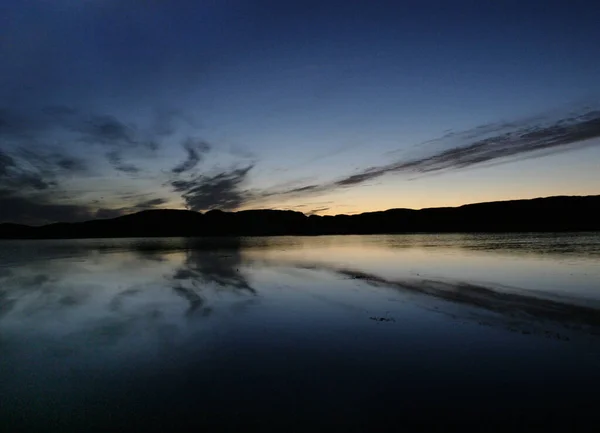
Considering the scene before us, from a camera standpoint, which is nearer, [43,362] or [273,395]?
[273,395]

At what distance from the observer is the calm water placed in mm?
9141

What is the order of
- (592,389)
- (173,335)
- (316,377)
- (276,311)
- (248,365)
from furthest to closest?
(276,311) → (173,335) → (248,365) → (316,377) → (592,389)

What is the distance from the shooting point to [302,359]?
13.1m

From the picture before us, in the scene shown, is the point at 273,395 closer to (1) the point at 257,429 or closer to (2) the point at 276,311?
(1) the point at 257,429

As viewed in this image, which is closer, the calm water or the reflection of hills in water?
the calm water

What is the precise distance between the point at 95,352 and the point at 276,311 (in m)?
9.37

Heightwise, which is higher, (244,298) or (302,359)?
(244,298)

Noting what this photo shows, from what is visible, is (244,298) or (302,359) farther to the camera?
(244,298)

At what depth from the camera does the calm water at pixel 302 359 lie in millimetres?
9141

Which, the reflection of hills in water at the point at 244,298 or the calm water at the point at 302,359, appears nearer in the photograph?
the calm water at the point at 302,359

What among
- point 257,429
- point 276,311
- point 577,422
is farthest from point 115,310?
point 577,422

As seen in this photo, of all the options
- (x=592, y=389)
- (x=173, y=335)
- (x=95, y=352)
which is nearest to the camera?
(x=592, y=389)

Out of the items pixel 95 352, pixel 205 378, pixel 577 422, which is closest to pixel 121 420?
pixel 205 378

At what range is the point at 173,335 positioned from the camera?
54.1 ft
